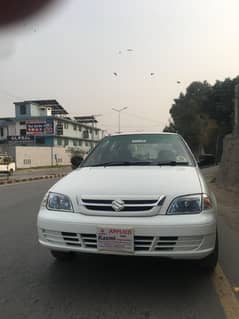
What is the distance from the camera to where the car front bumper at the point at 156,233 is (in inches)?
146

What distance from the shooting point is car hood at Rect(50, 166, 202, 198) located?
13.0ft

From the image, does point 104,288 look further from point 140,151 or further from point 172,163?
point 140,151

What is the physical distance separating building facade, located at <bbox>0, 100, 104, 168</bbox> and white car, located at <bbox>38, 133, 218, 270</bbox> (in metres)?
44.0

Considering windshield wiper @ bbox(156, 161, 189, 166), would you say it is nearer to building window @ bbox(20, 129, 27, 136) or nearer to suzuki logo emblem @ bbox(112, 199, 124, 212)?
suzuki logo emblem @ bbox(112, 199, 124, 212)

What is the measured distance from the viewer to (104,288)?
13.2ft

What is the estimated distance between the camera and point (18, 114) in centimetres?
6919

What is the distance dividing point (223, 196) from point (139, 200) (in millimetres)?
9181

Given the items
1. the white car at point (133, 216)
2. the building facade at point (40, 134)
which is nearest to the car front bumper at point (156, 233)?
the white car at point (133, 216)

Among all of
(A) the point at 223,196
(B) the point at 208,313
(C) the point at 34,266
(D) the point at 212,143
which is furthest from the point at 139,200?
(D) the point at 212,143

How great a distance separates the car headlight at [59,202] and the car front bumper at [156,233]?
15cm

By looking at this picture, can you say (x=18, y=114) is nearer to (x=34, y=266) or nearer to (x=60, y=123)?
(x=60, y=123)

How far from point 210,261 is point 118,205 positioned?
1305mm

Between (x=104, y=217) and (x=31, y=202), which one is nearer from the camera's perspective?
(x=104, y=217)

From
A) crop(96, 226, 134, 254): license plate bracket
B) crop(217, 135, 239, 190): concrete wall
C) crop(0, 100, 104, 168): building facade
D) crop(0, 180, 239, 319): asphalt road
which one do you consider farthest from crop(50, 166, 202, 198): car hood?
crop(0, 100, 104, 168): building facade
